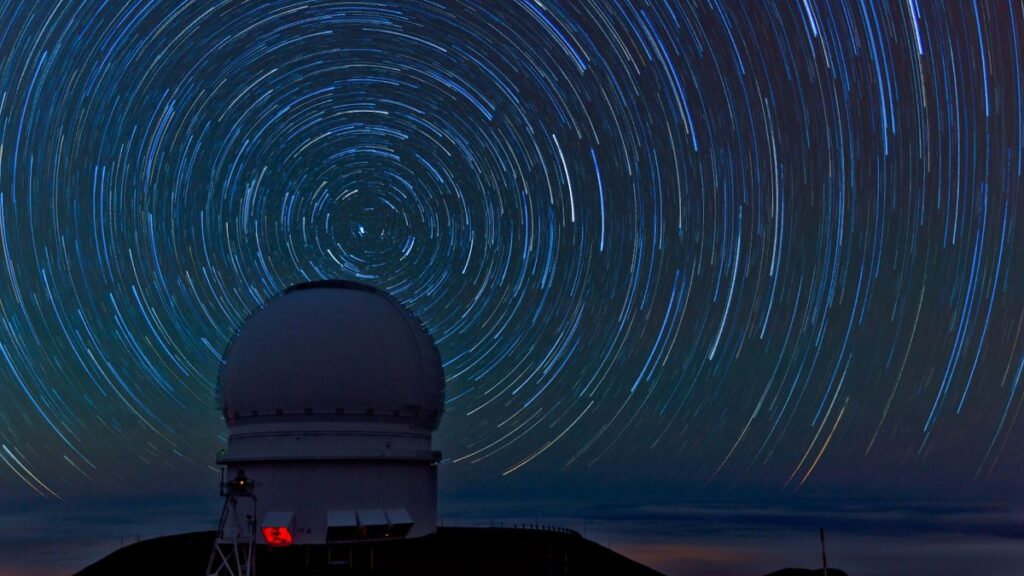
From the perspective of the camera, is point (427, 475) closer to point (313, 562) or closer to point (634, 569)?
point (313, 562)

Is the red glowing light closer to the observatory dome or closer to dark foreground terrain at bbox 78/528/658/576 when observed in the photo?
dark foreground terrain at bbox 78/528/658/576

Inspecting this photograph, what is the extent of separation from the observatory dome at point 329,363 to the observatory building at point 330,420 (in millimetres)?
41

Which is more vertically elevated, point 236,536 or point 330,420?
point 330,420

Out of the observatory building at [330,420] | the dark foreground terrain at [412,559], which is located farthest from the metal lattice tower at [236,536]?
the dark foreground terrain at [412,559]

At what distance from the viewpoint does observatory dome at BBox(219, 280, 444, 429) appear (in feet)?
98.4

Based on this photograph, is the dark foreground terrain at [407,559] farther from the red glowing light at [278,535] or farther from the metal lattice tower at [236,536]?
the metal lattice tower at [236,536]

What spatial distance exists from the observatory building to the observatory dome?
4cm

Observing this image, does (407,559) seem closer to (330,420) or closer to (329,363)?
(330,420)

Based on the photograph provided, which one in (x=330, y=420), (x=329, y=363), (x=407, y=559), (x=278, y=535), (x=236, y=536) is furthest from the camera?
(x=329, y=363)

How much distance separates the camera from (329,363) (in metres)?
30.3

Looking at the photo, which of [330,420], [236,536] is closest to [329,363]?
[330,420]

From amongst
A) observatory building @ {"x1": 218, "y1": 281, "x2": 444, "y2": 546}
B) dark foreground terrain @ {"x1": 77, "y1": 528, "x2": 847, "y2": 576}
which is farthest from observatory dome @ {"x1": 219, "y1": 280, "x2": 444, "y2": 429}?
dark foreground terrain @ {"x1": 77, "y1": 528, "x2": 847, "y2": 576}

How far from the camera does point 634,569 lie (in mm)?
27312

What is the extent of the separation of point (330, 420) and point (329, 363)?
219cm
